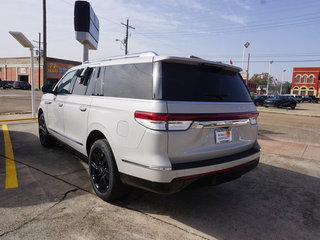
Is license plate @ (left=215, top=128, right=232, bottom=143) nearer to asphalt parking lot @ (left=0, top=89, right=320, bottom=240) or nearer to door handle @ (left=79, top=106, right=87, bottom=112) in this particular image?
asphalt parking lot @ (left=0, top=89, right=320, bottom=240)

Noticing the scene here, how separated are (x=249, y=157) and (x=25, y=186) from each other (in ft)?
10.5

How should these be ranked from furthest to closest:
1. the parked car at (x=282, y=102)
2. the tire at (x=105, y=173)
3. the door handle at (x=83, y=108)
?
the parked car at (x=282, y=102) → the door handle at (x=83, y=108) → the tire at (x=105, y=173)

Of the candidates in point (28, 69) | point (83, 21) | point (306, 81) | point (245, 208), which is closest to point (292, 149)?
point (245, 208)

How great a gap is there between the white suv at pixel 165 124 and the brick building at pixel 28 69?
50438mm

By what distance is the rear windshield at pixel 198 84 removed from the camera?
2.54 m

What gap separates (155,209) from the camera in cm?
310

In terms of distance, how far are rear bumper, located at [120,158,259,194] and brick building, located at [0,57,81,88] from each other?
51303mm

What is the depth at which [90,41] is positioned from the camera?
9.52m

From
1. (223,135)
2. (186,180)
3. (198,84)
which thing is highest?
(198,84)

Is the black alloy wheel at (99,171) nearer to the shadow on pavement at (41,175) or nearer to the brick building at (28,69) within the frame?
the shadow on pavement at (41,175)

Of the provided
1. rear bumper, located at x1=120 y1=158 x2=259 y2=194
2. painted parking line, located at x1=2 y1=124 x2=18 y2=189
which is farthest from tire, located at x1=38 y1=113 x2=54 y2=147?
rear bumper, located at x1=120 y1=158 x2=259 y2=194

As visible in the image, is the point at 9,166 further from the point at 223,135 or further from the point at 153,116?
the point at 223,135

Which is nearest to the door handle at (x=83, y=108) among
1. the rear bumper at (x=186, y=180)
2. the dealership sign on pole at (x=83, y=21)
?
the rear bumper at (x=186, y=180)

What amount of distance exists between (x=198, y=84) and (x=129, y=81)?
82cm
